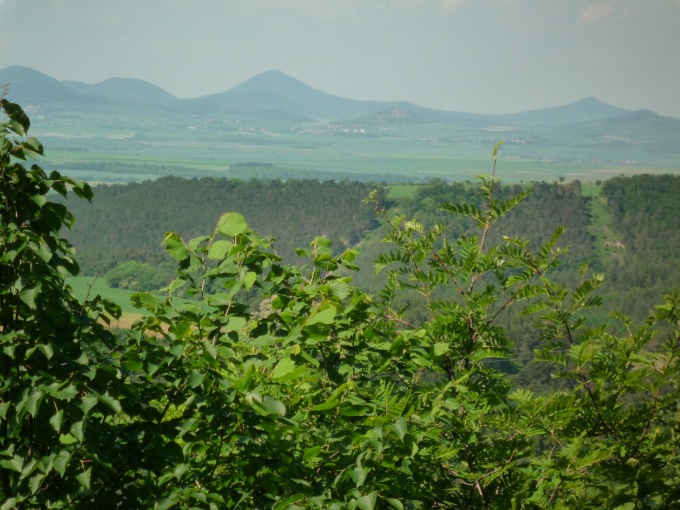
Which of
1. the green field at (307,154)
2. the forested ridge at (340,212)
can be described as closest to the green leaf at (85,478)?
the forested ridge at (340,212)

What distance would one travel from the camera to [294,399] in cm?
211

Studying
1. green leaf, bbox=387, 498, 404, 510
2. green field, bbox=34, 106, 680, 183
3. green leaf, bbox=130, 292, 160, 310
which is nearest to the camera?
green leaf, bbox=387, 498, 404, 510

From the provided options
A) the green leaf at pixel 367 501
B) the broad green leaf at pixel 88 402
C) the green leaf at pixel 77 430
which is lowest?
the green leaf at pixel 367 501

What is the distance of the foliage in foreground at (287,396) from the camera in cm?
165

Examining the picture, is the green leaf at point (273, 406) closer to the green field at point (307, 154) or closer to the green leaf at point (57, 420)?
the green leaf at point (57, 420)

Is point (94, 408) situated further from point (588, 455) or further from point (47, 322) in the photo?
point (588, 455)

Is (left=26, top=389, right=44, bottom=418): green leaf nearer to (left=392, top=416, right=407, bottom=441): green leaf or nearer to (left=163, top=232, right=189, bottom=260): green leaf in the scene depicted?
(left=163, top=232, right=189, bottom=260): green leaf

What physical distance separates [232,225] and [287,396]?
0.62 meters

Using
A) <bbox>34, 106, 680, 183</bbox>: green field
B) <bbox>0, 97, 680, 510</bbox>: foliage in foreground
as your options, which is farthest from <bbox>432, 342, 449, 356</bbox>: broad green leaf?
<bbox>34, 106, 680, 183</bbox>: green field

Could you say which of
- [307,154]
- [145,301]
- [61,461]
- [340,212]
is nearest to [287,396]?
[145,301]

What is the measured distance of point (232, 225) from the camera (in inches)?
80.0

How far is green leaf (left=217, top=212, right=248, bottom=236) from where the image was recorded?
2.00 metres

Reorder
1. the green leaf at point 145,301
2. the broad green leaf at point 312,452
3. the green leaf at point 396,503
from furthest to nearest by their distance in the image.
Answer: the green leaf at point 145,301 < the broad green leaf at point 312,452 < the green leaf at point 396,503

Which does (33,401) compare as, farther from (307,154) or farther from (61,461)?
(307,154)
